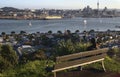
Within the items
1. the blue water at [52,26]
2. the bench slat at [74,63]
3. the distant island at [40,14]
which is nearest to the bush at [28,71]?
the bench slat at [74,63]

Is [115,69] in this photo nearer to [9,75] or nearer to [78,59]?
[78,59]

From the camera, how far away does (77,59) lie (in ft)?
18.0

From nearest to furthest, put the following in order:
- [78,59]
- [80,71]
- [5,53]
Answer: [78,59], [80,71], [5,53]

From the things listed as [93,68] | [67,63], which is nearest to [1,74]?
[67,63]

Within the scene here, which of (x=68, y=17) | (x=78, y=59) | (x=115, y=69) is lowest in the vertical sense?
(x=68, y=17)

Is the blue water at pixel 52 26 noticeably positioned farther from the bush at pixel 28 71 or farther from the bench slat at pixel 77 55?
the bench slat at pixel 77 55

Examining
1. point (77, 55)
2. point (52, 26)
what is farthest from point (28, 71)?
point (52, 26)

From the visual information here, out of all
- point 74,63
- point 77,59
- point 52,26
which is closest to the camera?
point 74,63

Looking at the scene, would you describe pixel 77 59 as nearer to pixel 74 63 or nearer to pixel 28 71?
pixel 74 63

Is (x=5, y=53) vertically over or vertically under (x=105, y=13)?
over

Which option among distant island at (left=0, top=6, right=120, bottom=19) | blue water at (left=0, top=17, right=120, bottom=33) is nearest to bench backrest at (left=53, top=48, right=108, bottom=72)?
blue water at (left=0, top=17, right=120, bottom=33)

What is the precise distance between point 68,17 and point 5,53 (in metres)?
141

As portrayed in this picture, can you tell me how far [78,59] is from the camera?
17.9 feet

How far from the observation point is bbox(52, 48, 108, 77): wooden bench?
16.0 ft
